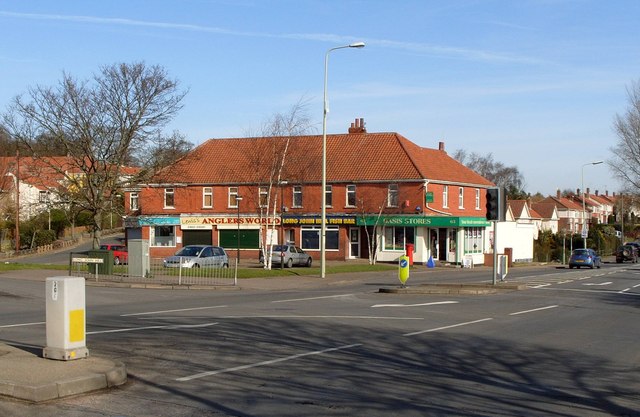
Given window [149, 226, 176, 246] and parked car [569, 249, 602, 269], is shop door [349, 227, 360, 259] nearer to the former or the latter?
window [149, 226, 176, 246]

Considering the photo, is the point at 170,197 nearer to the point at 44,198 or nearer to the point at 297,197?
the point at 297,197

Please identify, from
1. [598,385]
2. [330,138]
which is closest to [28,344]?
[598,385]

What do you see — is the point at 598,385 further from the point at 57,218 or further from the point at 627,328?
the point at 57,218

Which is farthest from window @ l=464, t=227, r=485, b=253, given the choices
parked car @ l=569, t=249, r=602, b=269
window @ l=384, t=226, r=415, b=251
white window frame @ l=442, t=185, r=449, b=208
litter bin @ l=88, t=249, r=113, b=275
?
litter bin @ l=88, t=249, r=113, b=275

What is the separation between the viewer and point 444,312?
19.5m

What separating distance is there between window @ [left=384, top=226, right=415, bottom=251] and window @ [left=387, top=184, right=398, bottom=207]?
A: 5.78 ft

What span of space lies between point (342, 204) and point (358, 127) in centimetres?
837

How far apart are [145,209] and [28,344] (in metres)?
50.0

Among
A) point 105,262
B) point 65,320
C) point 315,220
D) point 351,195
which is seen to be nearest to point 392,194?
point 351,195

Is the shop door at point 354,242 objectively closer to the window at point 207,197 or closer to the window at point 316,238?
the window at point 316,238

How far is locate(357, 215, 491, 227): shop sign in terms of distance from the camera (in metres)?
53.8

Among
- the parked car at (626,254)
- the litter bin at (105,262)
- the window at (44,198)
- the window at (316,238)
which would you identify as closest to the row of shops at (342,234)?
the window at (316,238)

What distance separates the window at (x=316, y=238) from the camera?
57062mm

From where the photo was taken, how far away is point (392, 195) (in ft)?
183
